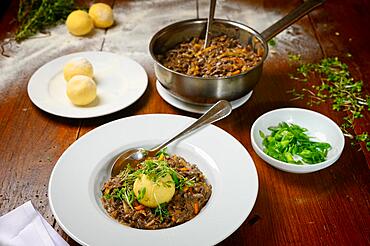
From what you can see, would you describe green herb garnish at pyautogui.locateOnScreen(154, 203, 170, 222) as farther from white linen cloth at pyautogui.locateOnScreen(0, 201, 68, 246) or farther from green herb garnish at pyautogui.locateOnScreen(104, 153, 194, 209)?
white linen cloth at pyautogui.locateOnScreen(0, 201, 68, 246)

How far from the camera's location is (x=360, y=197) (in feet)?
3.95

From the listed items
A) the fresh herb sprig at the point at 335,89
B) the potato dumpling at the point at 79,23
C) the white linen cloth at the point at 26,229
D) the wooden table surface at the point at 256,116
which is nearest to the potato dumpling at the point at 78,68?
the wooden table surface at the point at 256,116

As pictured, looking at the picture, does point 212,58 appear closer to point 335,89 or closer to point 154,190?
point 335,89

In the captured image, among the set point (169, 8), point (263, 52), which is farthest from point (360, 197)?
point (169, 8)

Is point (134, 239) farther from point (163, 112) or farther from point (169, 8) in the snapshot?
point (169, 8)

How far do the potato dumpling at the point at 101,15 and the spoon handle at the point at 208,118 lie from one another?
2.37 feet

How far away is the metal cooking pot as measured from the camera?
135 cm

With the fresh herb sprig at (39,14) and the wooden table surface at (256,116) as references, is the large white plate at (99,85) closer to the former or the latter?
the wooden table surface at (256,116)

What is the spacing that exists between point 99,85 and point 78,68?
86mm

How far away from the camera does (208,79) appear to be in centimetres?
133

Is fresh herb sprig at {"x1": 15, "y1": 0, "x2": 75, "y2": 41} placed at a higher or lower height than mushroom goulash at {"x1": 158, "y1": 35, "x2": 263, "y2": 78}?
lower

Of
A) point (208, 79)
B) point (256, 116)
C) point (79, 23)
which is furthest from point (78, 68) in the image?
point (256, 116)

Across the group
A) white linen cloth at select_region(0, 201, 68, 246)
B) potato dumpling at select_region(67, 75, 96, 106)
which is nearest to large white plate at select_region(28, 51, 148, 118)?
potato dumpling at select_region(67, 75, 96, 106)

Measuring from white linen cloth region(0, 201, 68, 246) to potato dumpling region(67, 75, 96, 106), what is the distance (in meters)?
0.41
